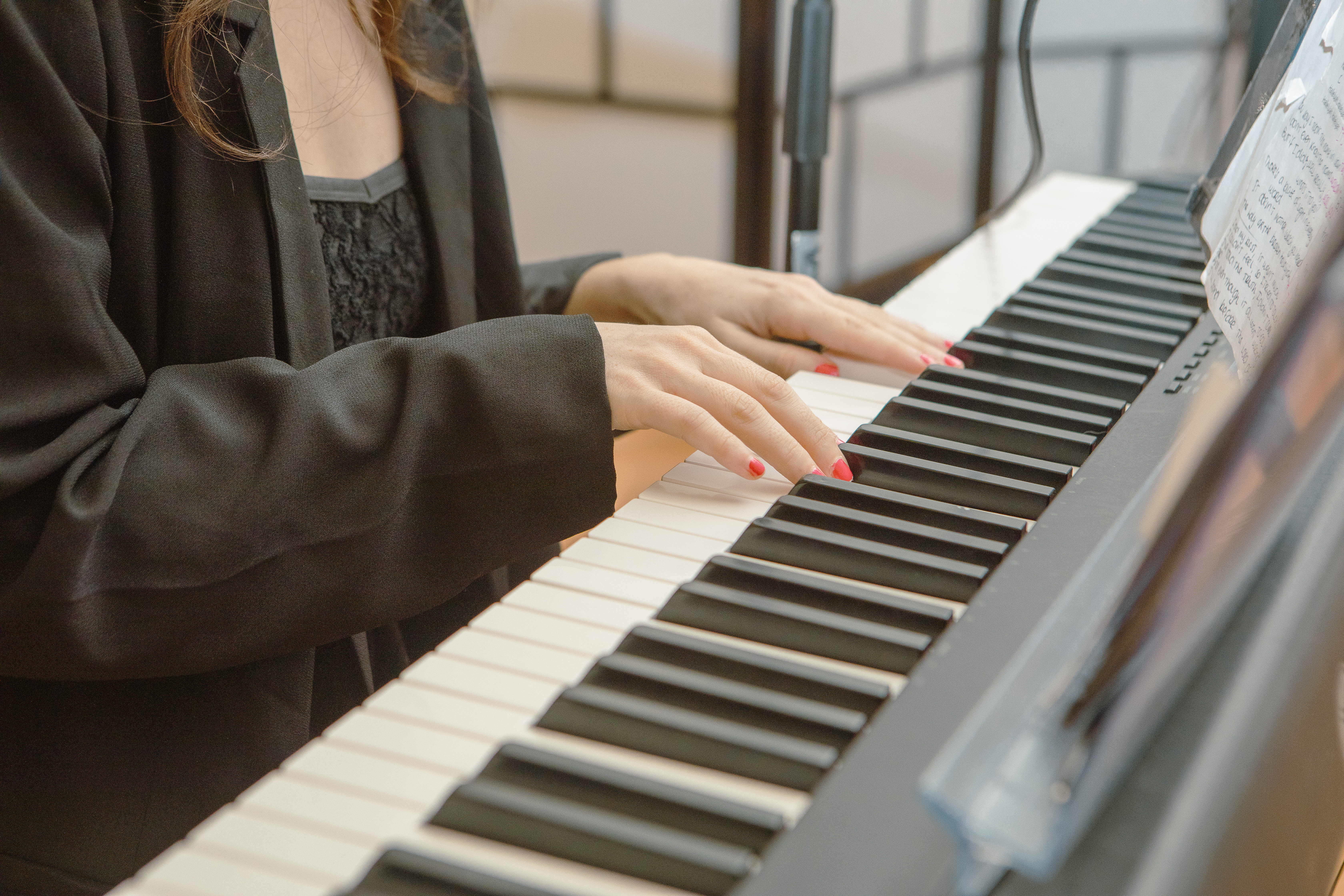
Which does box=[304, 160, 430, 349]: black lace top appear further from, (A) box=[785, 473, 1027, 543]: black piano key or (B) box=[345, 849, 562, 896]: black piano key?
(B) box=[345, 849, 562, 896]: black piano key

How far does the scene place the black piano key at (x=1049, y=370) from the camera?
28.7 inches

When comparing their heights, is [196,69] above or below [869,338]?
above

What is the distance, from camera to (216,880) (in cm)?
36

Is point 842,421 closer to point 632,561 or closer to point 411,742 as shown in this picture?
point 632,561

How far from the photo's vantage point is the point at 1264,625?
15.9 inches

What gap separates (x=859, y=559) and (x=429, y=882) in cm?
25

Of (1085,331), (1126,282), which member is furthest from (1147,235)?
(1085,331)

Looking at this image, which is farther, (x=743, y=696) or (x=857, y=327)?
(x=857, y=327)

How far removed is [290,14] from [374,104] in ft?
0.33

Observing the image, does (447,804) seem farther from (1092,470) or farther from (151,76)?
(151,76)

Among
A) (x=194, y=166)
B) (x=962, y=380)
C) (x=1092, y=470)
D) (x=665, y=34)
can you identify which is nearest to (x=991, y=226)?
(x=962, y=380)

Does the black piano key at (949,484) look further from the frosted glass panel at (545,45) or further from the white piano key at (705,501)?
the frosted glass panel at (545,45)

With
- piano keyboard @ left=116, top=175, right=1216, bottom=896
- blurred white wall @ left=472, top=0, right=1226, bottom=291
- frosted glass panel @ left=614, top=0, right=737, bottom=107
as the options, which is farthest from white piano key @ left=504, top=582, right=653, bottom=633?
frosted glass panel @ left=614, top=0, right=737, bottom=107

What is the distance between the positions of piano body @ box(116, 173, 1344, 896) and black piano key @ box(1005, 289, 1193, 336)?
11 centimetres
